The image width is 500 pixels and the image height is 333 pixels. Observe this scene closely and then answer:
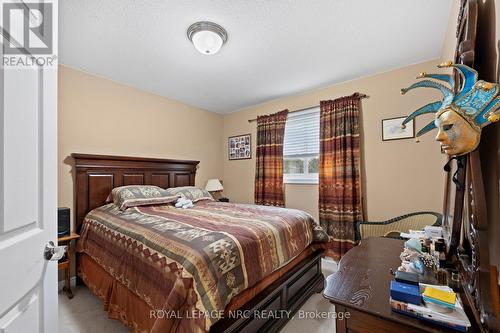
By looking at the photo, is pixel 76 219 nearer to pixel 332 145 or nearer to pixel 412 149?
pixel 332 145

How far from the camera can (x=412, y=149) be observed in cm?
259

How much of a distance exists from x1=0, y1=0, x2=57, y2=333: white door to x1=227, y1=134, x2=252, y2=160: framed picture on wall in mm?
3366

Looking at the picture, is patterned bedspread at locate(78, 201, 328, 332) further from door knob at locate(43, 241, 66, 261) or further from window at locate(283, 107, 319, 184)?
window at locate(283, 107, 319, 184)

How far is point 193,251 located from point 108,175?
2.18 meters

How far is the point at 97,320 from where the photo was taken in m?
1.94

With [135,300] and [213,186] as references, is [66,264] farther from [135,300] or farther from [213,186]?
[213,186]

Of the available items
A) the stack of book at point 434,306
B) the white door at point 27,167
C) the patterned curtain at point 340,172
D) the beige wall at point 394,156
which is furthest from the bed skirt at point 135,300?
the beige wall at point 394,156

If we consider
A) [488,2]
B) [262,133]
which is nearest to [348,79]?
[262,133]

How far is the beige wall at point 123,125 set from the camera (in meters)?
2.58

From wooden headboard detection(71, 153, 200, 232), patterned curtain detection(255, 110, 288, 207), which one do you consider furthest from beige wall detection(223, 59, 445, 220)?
wooden headboard detection(71, 153, 200, 232)

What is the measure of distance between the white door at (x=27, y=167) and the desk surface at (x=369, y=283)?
108 centimetres

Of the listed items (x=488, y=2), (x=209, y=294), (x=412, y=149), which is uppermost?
(x=488, y=2)

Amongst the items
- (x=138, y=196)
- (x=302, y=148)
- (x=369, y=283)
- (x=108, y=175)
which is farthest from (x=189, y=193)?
(x=369, y=283)

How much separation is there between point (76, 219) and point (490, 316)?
3399 millimetres
